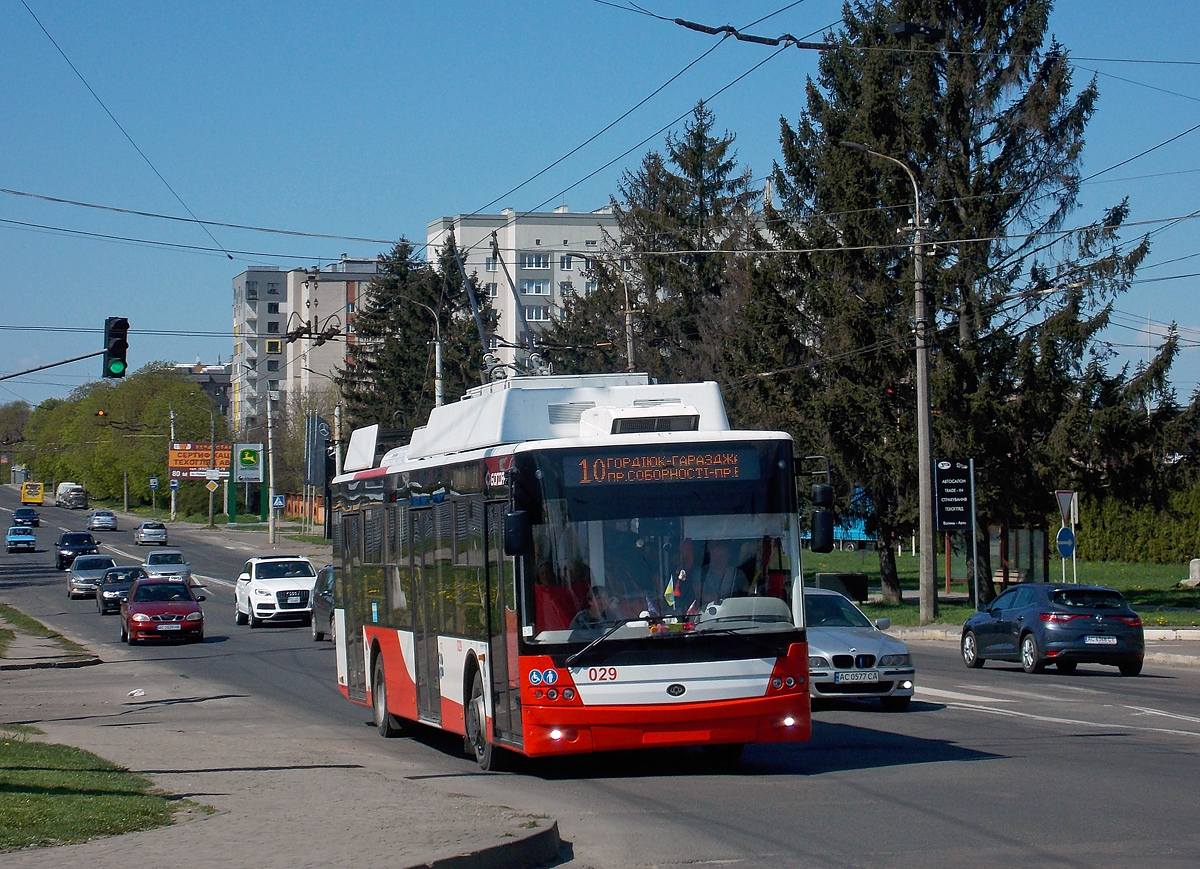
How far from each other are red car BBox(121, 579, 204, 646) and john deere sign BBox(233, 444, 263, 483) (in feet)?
192

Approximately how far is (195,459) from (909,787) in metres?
95.7

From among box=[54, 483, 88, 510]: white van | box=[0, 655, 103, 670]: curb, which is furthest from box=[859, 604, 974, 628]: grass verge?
box=[54, 483, 88, 510]: white van

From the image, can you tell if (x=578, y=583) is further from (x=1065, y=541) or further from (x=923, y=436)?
(x=923, y=436)

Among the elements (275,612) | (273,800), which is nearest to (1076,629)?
(273,800)

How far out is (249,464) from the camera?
93312mm

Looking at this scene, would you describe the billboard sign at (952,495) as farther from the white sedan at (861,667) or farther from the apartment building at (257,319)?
the apartment building at (257,319)

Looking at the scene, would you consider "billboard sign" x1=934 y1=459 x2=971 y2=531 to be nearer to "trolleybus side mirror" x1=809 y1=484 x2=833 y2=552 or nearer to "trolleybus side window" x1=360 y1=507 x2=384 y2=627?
"trolleybus side window" x1=360 y1=507 x2=384 y2=627

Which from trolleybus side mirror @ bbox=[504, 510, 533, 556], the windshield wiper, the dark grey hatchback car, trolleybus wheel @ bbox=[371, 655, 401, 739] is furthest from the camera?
the dark grey hatchback car

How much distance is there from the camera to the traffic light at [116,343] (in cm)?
2788

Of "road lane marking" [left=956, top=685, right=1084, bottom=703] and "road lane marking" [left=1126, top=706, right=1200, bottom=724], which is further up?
"road lane marking" [left=1126, top=706, right=1200, bottom=724]

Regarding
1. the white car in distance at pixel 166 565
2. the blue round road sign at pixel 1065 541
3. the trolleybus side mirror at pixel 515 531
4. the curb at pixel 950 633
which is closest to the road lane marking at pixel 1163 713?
the trolleybus side mirror at pixel 515 531

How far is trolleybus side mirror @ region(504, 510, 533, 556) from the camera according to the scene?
1095 cm

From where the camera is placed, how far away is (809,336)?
45312mm

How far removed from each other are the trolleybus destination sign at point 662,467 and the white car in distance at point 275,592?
27.9 m
